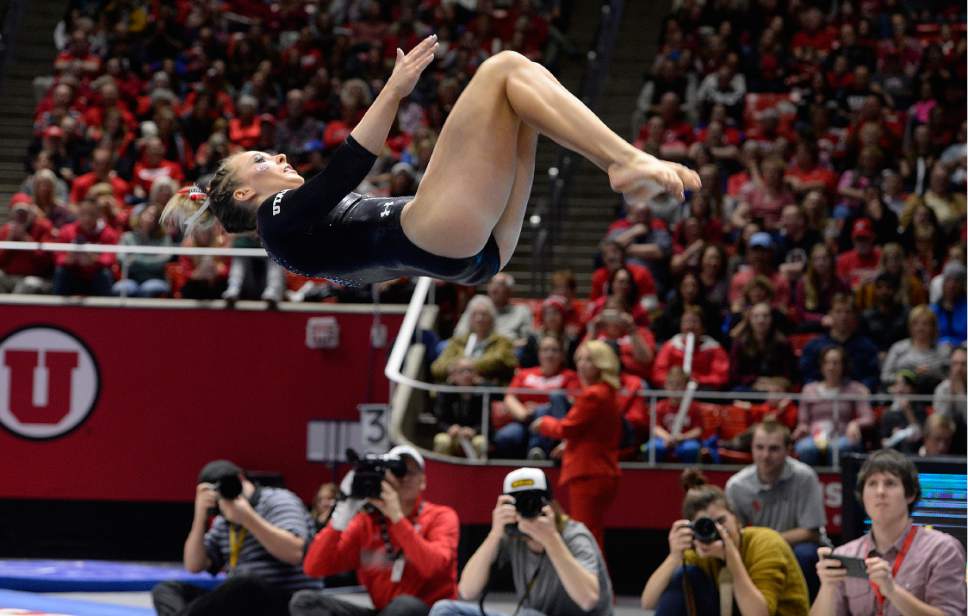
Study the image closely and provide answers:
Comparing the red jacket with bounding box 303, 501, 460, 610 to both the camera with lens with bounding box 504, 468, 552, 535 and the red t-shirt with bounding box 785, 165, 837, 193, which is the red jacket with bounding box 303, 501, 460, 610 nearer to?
the camera with lens with bounding box 504, 468, 552, 535

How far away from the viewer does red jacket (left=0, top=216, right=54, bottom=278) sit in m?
11.3

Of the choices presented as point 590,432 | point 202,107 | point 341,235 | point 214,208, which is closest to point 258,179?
point 214,208

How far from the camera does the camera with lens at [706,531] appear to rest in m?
5.75

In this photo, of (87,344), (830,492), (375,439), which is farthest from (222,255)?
(830,492)

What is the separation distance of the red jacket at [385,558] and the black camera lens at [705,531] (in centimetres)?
135

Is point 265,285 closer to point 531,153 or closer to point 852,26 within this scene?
point 852,26

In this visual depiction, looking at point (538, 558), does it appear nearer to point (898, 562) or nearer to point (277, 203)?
point (898, 562)

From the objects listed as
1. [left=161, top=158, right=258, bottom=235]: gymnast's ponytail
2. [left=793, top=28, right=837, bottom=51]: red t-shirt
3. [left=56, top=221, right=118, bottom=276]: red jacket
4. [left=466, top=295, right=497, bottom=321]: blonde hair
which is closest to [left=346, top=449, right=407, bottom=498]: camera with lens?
[left=161, top=158, right=258, bottom=235]: gymnast's ponytail

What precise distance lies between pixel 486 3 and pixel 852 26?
362cm

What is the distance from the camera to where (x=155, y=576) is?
9180 millimetres

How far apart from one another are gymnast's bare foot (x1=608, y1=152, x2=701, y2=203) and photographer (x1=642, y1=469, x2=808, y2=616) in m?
2.18

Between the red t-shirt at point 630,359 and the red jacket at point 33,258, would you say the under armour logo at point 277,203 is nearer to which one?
the red t-shirt at point 630,359

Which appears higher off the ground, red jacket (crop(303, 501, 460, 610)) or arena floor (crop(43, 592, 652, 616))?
red jacket (crop(303, 501, 460, 610))

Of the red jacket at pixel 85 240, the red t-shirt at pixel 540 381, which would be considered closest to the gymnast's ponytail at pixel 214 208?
the red t-shirt at pixel 540 381
